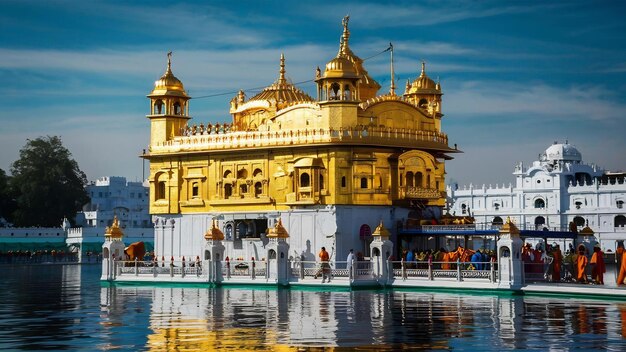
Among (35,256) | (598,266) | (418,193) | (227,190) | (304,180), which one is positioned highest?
(304,180)

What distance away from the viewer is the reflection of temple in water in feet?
58.7

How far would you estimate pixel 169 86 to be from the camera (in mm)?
42281

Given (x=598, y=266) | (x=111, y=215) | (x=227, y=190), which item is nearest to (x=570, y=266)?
(x=598, y=266)

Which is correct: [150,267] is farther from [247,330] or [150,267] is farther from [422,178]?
[247,330]

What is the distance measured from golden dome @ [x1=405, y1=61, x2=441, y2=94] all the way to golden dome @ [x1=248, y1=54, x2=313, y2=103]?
4561 millimetres

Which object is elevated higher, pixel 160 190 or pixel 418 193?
pixel 160 190

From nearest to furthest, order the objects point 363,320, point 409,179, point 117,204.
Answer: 1. point 363,320
2. point 409,179
3. point 117,204

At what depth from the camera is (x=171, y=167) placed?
41.6m

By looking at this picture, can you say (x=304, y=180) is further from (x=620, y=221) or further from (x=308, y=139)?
(x=620, y=221)

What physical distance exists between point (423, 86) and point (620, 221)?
1995 inches

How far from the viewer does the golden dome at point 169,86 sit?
42188mm

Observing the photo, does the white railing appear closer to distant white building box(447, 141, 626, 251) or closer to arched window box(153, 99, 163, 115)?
arched window box(153, 99, 163, 115)

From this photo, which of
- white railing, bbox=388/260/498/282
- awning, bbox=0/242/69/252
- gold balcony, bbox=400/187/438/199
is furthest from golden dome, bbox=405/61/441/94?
awning, bbox=0/242/69/252

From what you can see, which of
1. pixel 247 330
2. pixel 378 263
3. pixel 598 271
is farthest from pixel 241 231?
pixel 247 330
